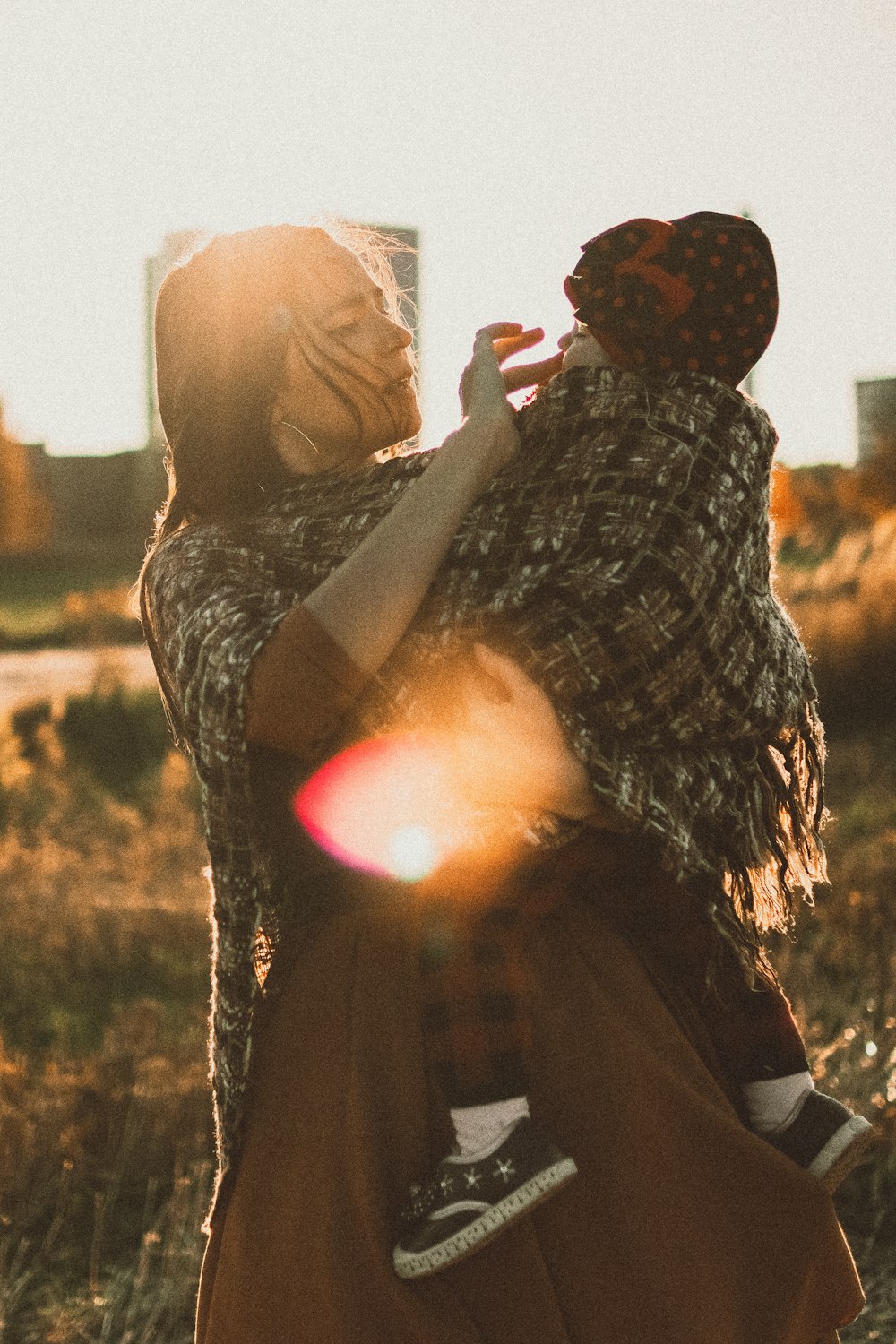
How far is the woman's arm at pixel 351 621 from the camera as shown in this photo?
1.54 metres

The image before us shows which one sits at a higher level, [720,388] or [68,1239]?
[720,388]

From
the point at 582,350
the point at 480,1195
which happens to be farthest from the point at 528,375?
the point at 480,1195

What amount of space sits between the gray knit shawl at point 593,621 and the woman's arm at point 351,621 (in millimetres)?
43

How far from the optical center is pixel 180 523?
203 cm

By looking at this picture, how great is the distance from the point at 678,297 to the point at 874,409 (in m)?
44.9

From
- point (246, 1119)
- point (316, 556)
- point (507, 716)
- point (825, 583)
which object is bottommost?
point (825, 583)

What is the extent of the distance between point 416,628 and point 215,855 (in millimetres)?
385

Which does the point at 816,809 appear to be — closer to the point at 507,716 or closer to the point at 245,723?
the point at 507,716

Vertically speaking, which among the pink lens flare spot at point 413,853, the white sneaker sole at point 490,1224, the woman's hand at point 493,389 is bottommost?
the white sneaker sole at point 490,1224

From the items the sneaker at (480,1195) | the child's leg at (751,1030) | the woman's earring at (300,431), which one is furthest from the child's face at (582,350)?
the sneaker at (480,1195)

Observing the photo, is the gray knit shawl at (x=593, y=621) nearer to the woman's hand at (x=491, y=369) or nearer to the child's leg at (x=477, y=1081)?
the woman's hand at (x=491, y=369)

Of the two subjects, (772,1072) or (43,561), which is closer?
(772,1072)

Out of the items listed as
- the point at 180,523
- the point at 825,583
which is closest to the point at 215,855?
the point at 180,523

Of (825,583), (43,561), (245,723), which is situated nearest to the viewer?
(245,723)
